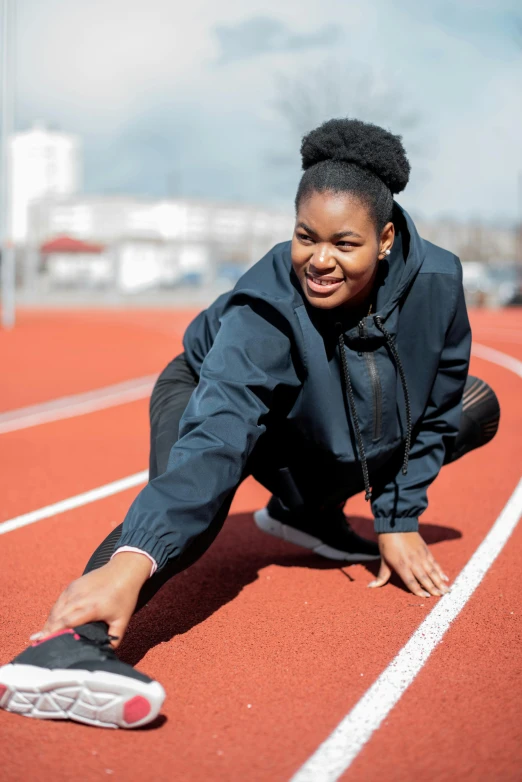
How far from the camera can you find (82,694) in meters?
2.31

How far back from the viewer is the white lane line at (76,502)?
188 inches

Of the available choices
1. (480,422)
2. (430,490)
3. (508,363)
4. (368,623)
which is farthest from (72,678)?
(508,363)

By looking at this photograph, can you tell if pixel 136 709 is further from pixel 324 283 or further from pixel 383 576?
pixel 383 576

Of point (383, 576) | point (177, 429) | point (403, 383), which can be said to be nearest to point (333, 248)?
point (403, 383)

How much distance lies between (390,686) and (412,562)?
0.81 m

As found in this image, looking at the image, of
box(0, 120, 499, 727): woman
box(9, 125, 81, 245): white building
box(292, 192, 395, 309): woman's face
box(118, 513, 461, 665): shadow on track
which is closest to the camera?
box(0, 120, 499, 727): woman

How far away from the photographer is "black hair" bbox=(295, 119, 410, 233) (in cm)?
284

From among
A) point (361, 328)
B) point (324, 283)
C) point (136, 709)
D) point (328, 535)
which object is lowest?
point (328, 535)

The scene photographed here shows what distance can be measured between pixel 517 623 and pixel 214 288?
3813 centimetres

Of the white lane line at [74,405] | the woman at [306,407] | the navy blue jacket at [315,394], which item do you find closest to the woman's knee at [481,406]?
the woman at [306,407]

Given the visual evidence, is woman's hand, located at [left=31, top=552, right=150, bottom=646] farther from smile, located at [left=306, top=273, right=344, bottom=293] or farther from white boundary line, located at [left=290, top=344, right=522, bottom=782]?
smile, located at [left=306, top=273, right=344, bottom=293]

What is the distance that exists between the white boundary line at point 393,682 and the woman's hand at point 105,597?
0.61 metres

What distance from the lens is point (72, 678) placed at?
7.46 ft

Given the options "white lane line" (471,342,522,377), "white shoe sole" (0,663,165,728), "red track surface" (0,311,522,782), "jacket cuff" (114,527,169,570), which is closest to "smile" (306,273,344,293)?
"jacket cuff" (114,527,169,570)
